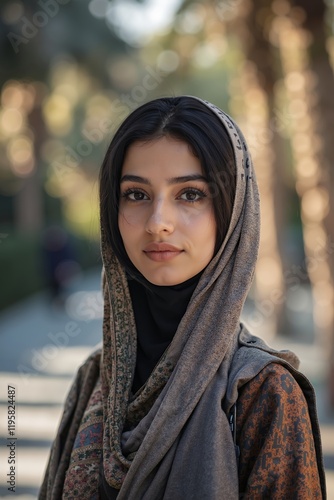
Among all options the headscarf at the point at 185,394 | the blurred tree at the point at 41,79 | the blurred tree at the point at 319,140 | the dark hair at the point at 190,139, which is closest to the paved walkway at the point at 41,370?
the blurred tree at the point at 319,140

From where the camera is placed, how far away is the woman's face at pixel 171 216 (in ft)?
5.12

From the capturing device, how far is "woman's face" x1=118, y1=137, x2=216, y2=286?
5.12 ft

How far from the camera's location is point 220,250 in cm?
160

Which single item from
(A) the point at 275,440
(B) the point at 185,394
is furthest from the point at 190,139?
(A) the point at 275,440

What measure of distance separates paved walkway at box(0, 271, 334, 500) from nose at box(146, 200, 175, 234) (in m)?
3.25

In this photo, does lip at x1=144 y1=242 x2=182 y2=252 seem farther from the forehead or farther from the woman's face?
the forehead

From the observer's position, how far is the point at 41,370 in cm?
830

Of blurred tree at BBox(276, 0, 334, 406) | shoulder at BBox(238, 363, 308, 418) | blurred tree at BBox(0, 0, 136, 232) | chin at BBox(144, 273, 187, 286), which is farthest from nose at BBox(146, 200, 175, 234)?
blurred tree at BBox(0, 0, 136, 232)

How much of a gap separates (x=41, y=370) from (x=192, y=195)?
7189mm

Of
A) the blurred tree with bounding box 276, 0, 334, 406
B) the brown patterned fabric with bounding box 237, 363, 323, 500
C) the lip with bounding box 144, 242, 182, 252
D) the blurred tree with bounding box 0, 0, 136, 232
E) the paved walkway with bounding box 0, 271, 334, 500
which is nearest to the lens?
the brown patterned fabric with bounding box 237, 363, 323, 500

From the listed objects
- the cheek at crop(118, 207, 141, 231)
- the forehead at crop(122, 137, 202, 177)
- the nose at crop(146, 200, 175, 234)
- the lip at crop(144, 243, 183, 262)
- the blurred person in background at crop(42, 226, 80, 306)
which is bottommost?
the lip at crop(144, 243, 183, 262)

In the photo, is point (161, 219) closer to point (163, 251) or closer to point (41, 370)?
point (163, 251)

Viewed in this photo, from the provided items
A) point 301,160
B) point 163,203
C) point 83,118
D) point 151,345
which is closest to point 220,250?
point 163,203

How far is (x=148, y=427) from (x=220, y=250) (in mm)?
507
